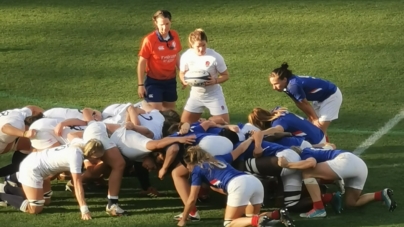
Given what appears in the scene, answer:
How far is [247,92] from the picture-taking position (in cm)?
1428

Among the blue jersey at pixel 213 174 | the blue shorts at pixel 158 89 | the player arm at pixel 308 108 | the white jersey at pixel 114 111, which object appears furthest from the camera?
the blue shorts at pixel 158 89

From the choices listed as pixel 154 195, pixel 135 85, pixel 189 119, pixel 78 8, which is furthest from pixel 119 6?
pixel 154 195

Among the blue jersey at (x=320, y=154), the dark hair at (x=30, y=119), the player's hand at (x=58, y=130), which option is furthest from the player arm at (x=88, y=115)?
the blue jersey at (x=320, y=154)

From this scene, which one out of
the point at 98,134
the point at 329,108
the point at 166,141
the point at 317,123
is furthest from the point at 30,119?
the point at 329,108

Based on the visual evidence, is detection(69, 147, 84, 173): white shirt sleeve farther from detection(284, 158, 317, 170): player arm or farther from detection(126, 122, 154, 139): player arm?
detection(284, 158, 317, 170): player arm

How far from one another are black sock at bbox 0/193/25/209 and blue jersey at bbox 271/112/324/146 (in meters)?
3.01

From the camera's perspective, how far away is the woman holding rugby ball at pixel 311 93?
11.8 meters

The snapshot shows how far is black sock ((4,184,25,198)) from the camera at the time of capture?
35.7 ft

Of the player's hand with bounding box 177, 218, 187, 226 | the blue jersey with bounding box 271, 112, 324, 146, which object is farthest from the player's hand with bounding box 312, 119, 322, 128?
the player's hand with bounding box 177, 218, 187, 226

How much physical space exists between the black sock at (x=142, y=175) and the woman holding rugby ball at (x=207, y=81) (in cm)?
137

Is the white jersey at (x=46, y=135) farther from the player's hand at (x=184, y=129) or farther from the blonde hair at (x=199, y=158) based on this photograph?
the blonde hair at (x=199, y=158)

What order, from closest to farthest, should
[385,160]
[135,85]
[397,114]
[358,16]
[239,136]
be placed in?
[239,136], [385,160], [397,114], [135,85], [358,16]

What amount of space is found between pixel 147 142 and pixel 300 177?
172 centimetres

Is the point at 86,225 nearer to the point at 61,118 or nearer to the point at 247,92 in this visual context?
the point at 61,118
